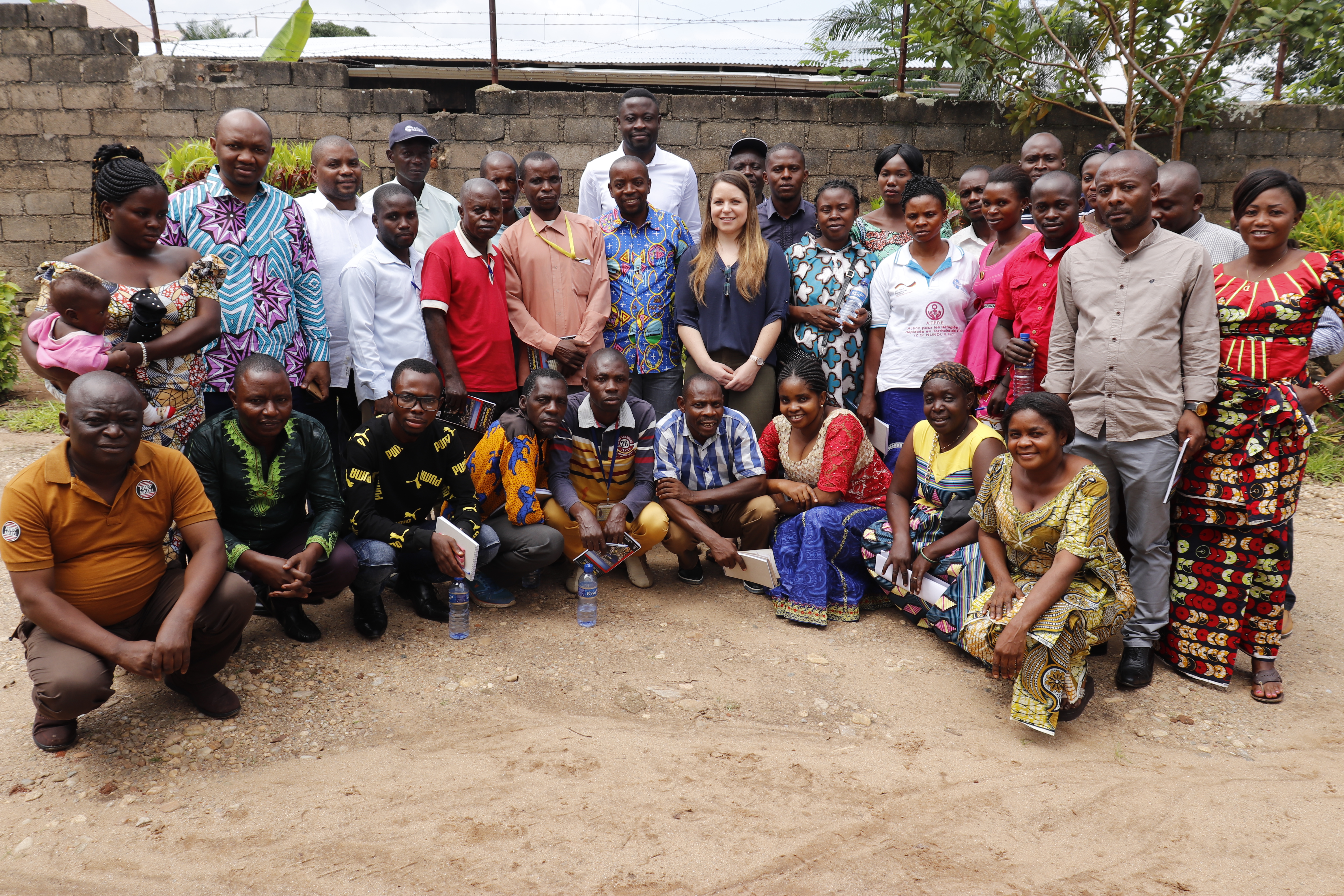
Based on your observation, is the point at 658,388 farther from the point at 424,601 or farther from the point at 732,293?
the point at 424,601

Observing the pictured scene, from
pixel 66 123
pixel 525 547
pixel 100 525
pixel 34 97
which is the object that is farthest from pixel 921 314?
pixel 34 97

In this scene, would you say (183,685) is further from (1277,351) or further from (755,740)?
(1277,351)

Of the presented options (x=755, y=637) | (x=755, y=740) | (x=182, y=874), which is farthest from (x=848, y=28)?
(x=182, y=874)

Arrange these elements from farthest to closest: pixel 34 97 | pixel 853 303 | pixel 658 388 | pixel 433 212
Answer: pixel 34 97 → pixel 433 212 → pixel 658 388 → pixel 853 303

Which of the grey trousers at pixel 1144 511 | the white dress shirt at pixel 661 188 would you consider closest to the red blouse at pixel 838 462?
the grey trousers at pixel 1144 511

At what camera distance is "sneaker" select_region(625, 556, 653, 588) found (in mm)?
4926

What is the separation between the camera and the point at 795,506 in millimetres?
4711

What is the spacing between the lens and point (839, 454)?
4.64m

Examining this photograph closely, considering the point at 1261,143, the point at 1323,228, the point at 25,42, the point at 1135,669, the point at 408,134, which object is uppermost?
the point at 25,42

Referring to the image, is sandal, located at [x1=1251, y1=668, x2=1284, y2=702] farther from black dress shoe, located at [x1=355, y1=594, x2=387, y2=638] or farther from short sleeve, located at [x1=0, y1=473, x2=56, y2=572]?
short sleeve, located at [x1=0, y1=473, x2=56, y2=572]

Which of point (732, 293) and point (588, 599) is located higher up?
A: point (732, 293)

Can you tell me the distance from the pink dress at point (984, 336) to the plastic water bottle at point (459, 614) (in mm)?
2882

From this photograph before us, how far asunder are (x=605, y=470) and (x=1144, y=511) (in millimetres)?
2597

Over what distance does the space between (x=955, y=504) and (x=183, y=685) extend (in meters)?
3.52
